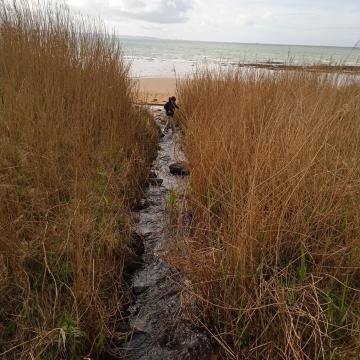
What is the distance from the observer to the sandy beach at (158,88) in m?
10.5

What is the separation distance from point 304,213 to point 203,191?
45.1 inches

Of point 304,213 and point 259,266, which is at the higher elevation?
point 304,213

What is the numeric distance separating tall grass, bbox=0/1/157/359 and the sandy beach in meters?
5.21

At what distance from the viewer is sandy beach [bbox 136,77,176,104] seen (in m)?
10.5

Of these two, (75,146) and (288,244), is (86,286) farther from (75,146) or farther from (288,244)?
(75,146)

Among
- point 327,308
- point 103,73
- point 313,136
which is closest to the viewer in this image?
point 327,308

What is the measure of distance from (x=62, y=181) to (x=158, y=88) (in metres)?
11.5

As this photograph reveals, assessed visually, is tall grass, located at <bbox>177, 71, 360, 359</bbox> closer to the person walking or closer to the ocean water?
the ocean water

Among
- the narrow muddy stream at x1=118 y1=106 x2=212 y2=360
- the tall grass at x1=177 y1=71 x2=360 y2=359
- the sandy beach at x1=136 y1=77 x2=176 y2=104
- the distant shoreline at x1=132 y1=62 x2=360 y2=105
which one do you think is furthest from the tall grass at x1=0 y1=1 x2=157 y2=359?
the sandy beach at x1=136 y1=77 x2=176 y2=104

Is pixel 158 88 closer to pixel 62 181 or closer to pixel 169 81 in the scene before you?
pixel 169 81

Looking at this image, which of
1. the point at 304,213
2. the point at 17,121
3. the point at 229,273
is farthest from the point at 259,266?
the point at 17,121

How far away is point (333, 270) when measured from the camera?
69.0 inches

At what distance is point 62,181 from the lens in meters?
2.46

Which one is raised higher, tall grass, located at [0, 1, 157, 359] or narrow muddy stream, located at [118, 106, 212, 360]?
tall grass, located at [0, 1, 157, 359]
